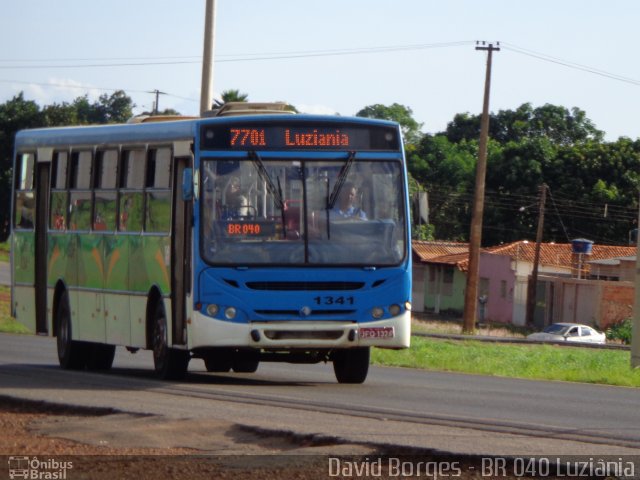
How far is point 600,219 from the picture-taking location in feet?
263

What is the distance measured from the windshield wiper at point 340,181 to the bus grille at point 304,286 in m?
0.89

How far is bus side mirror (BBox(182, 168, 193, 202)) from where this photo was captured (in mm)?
16391

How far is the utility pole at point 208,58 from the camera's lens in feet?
82.6

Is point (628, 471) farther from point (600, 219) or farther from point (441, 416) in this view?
point (600, 219)

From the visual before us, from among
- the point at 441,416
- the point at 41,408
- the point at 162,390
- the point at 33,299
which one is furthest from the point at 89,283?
the point at 441,416

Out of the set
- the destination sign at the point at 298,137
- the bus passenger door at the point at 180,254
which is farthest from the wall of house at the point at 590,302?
the bus passenger door at the point at 180,254

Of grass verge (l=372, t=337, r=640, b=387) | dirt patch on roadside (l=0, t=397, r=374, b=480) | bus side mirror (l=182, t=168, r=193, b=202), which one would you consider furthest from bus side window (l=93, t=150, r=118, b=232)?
grass verge (l=372, t=337, r=640, b=387)

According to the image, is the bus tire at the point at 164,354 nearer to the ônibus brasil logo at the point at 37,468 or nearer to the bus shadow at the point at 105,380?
the bus shadow at the point at 105,380

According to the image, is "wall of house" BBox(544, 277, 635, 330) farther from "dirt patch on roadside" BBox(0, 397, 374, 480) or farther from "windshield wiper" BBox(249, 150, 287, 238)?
"dirt patch on roadside" BBox(0, 397, 374, 480)

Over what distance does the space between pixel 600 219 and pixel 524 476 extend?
72193 millimetres

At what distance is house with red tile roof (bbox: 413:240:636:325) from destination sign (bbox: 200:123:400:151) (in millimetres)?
51049

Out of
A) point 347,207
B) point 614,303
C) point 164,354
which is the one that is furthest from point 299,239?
point 614,303

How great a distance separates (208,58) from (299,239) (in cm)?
969

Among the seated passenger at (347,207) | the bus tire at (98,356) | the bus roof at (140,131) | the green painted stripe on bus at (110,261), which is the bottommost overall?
the bus tire at (98,356)
